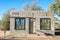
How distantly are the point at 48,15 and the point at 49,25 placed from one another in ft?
4.40

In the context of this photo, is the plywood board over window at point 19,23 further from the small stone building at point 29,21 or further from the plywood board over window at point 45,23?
the plywood board over window at point 45,23

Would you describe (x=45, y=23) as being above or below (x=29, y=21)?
below

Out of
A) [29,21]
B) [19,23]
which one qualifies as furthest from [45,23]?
[19,23]

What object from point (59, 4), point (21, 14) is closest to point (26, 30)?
point (21, 14)

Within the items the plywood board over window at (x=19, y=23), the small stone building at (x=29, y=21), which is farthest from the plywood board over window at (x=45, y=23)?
the plywood board over window at (x=19, y=23)

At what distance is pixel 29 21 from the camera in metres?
22.3

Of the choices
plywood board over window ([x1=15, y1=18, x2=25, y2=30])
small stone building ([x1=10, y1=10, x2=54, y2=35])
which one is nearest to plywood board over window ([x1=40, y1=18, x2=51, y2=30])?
small stone building ([x1=10, y1=10, x2=54, y2=35])

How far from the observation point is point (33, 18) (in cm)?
2236

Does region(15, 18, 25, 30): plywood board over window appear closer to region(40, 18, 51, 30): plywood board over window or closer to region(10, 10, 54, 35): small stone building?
region(10, 10, 54, 35): small stone building

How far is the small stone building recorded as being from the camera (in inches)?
864

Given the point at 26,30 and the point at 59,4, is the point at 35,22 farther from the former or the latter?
the point at 59,4

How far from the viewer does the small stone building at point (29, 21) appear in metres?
21.9

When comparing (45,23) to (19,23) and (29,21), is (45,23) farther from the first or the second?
(19,23)

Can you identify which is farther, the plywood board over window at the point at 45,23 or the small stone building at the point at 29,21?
the plywood board over window at the point at 45,23
